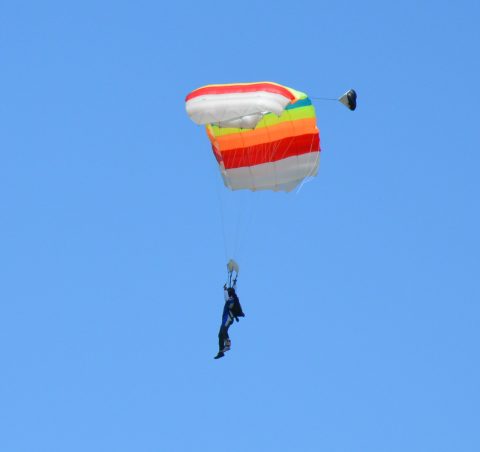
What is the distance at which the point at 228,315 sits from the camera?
4297 centimetres

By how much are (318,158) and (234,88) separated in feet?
10.6

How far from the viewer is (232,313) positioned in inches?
1693

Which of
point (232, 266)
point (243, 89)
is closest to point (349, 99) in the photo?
point (243, 89)

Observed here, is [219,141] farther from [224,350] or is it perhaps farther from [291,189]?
[224,350]

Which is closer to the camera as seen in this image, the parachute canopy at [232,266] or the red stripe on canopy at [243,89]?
the red stripe on canopy at [243,89]

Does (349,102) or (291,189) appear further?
(291,189)

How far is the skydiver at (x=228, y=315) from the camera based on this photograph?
42.9 meters

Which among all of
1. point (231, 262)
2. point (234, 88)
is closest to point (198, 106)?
point (234, 88)

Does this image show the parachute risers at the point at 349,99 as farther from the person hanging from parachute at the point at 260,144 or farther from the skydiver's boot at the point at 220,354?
the skydiver's boot at the point at 220,354

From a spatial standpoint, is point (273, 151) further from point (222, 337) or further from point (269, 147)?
point (222, 337)

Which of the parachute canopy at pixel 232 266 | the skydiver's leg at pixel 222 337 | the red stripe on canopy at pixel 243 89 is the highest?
the red stripe on canopy at pixel 243 89

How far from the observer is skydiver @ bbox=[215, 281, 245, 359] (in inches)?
1690

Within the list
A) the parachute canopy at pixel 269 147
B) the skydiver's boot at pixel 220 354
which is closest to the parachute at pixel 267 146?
the parachute canopy at pixel 269 147

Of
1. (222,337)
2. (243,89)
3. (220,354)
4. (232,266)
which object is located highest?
(243,89)
